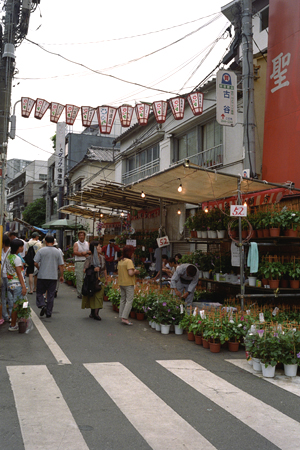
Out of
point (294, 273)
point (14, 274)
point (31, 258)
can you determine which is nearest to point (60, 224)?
point (31, 258)

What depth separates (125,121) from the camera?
48.5 feet

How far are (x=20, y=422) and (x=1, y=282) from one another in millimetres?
4578

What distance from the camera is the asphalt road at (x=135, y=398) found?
390 centimetres

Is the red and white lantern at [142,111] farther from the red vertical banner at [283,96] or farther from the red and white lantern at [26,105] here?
the red vertical banner at [283,96]

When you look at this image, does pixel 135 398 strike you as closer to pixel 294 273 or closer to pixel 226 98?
pixel 294 273

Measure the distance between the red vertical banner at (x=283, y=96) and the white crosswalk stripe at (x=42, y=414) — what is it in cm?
792

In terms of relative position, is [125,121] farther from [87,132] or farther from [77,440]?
[87,132]

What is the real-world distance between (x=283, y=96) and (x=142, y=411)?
30.7ft

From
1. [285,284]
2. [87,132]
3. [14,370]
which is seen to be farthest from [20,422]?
[87,132]

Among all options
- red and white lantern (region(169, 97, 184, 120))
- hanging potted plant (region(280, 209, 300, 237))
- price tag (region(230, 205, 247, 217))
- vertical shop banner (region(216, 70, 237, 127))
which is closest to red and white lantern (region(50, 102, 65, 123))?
red and white lantern (region(169, 97, 184, 120))

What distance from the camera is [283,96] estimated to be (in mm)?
11094

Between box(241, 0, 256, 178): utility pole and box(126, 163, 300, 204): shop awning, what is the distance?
112 cm

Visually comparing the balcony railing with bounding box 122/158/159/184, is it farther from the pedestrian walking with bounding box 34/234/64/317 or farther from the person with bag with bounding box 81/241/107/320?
the pedestrian walking with bounding box 34/234/64/317

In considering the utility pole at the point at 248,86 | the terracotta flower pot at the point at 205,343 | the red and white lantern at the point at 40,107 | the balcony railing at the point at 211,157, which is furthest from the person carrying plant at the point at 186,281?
the red and white lantern at the point at 40,107
